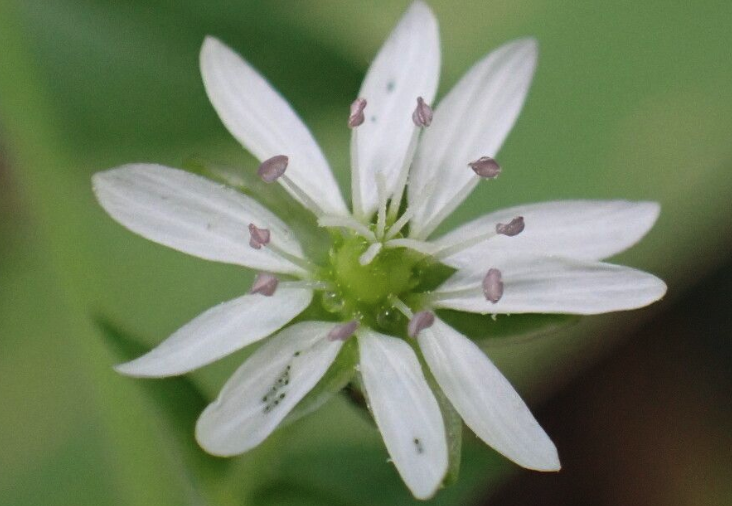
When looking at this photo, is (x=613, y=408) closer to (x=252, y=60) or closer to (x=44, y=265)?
(x=252, y=60)

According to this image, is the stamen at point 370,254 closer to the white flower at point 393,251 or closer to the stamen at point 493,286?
the white flower at point 393,251

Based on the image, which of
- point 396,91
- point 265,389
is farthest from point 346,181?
point 265,389

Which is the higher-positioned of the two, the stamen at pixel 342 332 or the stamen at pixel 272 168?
the stamen at pixel 272 168

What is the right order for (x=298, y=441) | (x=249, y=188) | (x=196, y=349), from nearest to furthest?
(x=196, y=349) → (x=249, y=188) → (x=298, y=441)

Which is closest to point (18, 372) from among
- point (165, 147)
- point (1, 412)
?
point (1, 412)

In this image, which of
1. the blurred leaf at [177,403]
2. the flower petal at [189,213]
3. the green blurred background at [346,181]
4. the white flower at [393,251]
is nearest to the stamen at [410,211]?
the white flower at [393,251]

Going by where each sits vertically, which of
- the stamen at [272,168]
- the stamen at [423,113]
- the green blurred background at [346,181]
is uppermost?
the stamen at [272,168]

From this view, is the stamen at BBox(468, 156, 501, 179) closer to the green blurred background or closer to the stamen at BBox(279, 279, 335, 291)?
the stamen at BBox(279, 279, 335, 291)

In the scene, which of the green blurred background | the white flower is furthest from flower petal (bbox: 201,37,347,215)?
the green blurred background
